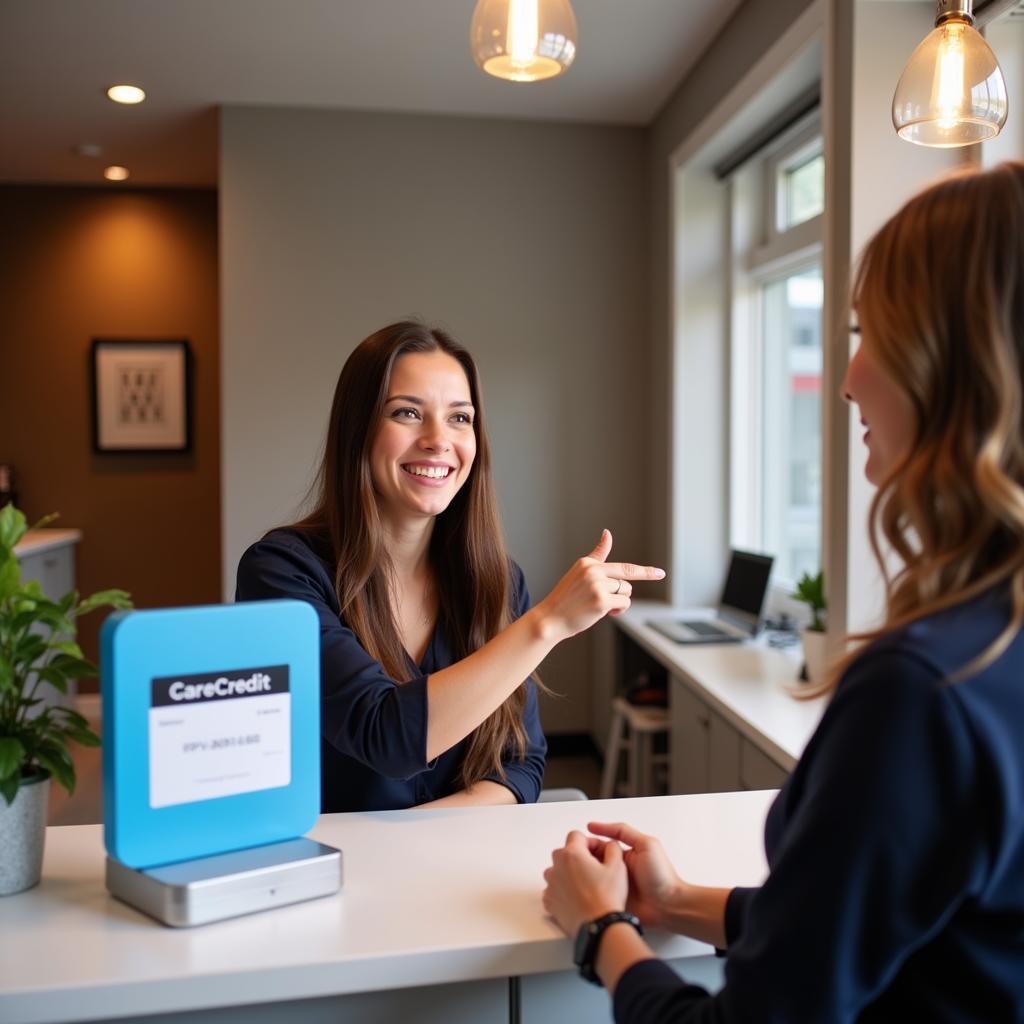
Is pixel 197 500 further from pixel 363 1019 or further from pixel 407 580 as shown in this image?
pixel 363 1019

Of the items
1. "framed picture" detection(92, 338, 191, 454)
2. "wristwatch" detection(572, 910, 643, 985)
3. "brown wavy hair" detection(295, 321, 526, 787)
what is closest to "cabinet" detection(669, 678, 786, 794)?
"brown wavy hair" detection(295, 321, 526, 787)

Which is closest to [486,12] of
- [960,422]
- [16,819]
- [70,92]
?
[960,422]

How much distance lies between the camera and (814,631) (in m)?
2.68

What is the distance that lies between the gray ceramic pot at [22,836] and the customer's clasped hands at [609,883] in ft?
1.83

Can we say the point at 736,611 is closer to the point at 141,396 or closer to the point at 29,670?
the point at 29,670

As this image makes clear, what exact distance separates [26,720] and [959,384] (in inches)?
38.9

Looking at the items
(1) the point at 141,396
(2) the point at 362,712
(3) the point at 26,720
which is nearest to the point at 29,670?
(3) the point at 26,720

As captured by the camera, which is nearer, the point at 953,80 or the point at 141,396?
the point at 953,80

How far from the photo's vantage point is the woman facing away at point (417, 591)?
136cm

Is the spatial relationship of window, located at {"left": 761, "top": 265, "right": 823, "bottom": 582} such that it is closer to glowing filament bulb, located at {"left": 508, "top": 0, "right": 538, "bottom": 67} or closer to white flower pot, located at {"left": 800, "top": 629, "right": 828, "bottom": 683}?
white flower pot, located at {"left": 800, "top": 629, "right": 828, "bottom": 683}

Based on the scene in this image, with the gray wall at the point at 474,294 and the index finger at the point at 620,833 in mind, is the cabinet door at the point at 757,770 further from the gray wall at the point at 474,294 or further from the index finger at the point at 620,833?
the gray wall at the point at 474,294

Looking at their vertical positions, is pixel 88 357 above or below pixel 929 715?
above

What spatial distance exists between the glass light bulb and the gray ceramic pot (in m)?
1.36

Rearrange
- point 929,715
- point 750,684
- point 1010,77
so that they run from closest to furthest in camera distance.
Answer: point 929,715 → point 1010,77 → point 750,684
